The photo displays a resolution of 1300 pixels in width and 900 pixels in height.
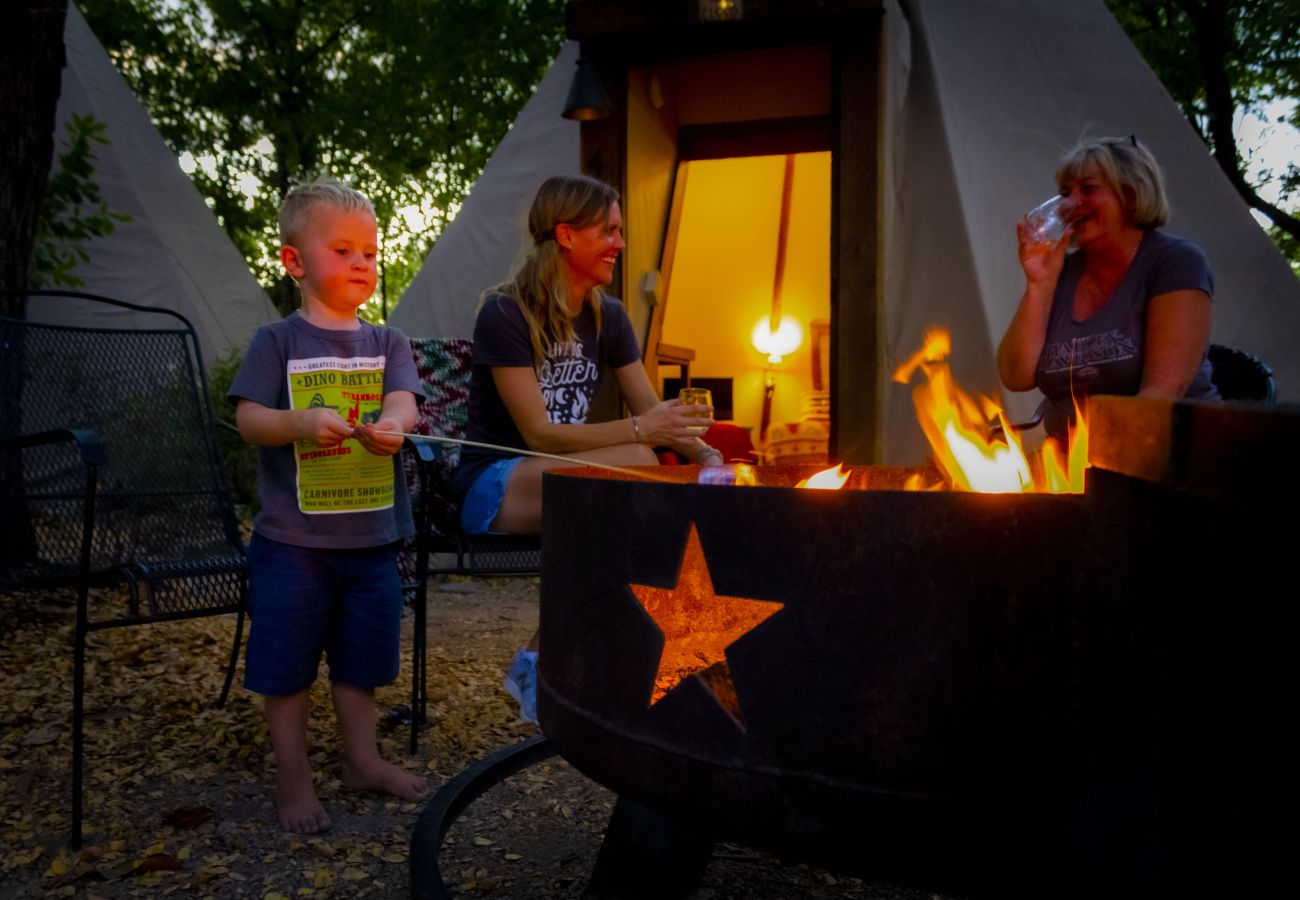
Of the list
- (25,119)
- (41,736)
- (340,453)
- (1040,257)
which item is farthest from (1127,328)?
(25,119)

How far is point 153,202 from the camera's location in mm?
8266

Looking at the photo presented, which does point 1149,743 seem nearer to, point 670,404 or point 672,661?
point 672,661

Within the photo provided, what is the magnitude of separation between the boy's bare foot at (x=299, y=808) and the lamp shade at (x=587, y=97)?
304 cm

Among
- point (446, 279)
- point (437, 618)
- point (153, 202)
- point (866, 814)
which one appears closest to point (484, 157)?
point (153, 202)

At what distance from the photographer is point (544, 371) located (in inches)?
101

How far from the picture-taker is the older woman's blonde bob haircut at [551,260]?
2535 millimetres

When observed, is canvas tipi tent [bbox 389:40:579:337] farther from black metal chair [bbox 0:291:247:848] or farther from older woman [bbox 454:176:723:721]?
older woman [bbox 454:176:723:721]

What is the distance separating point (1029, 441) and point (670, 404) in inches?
87.4

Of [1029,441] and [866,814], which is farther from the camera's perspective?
[1029,441]

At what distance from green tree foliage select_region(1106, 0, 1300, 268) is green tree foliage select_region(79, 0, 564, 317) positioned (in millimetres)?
6580

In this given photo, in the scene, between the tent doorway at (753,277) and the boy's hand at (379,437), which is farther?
the tent doorway at (753,277)

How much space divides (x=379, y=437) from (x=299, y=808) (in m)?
0.77

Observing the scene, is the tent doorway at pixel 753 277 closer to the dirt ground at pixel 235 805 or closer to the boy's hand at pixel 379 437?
the dirt ground at pixel 235 805

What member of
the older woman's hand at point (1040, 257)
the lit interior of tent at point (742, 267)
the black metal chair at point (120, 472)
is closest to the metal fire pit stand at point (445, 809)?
the black metal chair at point (120, 472)
